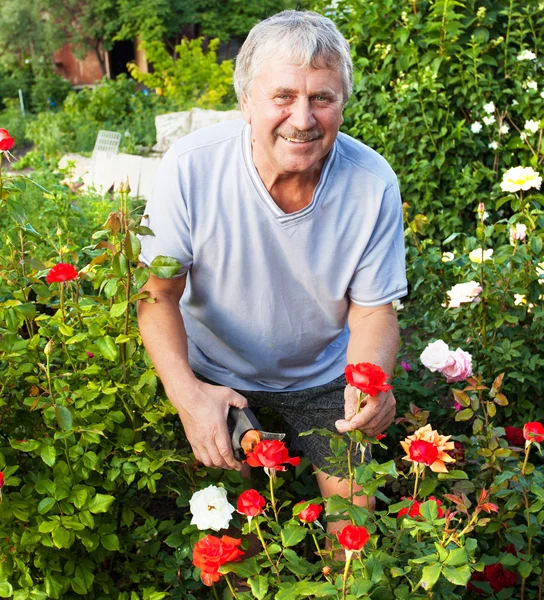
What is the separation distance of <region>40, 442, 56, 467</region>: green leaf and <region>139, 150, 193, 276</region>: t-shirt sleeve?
53 centimetres

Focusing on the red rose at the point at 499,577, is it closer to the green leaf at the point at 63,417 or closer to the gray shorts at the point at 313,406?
the gray shorts at the point at 313,406

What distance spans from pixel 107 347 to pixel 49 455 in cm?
27

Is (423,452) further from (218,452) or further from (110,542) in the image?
(110,542)

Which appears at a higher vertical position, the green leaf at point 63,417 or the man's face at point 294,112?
the man's face at point 294,112

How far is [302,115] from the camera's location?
1.73m

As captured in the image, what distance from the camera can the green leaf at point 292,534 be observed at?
139 centimetres

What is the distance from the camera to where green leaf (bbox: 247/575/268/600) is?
1345mm

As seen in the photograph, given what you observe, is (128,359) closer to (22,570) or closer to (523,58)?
(22,570)

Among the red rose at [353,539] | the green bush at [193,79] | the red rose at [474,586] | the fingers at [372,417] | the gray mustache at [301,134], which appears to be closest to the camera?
the red rose at [353,539]

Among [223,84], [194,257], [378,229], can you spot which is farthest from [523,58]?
[223,84]

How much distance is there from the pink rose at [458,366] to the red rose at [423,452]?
0.76 meters

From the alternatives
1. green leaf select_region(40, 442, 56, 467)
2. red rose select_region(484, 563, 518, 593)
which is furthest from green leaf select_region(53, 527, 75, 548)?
red rose select_region(484, 563, 518, 593)

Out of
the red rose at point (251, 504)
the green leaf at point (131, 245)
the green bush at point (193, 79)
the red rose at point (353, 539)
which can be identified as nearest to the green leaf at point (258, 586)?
the red rose at point (251, 504)

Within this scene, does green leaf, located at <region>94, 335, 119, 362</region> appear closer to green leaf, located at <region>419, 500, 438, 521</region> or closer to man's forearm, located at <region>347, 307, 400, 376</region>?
man's forearm, located at <region>347, 307, 400, 376</region>
